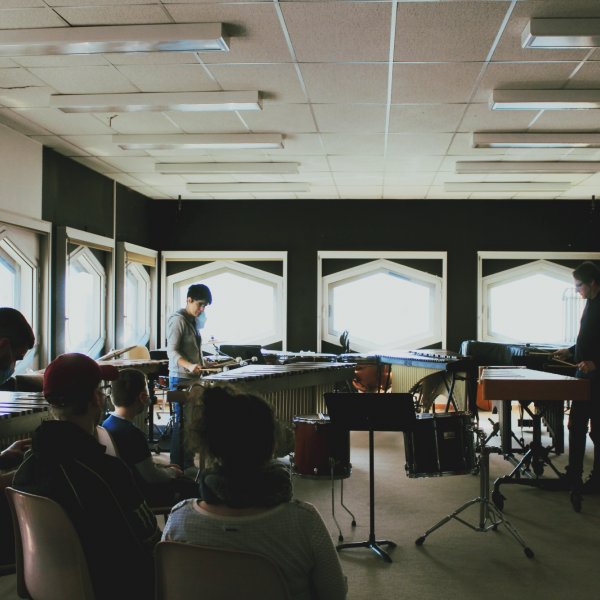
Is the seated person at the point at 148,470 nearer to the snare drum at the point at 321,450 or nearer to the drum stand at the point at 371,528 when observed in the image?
the drum stand at the point at 371,528

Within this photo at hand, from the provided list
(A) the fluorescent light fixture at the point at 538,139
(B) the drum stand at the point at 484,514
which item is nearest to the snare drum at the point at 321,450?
(B) the drum stand at the point at 484,514

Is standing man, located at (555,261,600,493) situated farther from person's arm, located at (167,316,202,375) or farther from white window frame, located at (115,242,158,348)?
white window frame, located at (115,242,158,348)

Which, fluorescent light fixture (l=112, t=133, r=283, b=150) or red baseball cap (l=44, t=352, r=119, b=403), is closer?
red baseball cap (l=44, t=352, r=119, b=403)

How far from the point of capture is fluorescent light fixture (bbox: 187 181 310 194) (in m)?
8.84

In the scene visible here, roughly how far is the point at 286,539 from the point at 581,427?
153 inches

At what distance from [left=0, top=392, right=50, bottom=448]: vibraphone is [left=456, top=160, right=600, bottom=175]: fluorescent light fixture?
5397mm

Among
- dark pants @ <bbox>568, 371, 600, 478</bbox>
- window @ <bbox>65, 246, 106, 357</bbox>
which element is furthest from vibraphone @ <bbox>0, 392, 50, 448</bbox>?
window @ <bbox>65, 246, 106, 357</bbox>

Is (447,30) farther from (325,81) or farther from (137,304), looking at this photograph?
(137,304)

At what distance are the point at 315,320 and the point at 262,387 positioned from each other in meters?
4.92

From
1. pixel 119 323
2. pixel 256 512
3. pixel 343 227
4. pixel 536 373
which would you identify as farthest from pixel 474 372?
pixel 256 512

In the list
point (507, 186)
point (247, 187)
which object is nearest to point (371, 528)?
point (247, 187)

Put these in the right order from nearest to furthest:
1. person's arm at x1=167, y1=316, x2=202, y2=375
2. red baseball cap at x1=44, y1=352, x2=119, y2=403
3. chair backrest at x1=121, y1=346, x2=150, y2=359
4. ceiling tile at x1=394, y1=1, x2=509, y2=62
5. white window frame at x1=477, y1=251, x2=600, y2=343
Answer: red baseball cap at x1=44, y1=352, x2=119, y2=403
ceiling tile at x1=394, y1=1, x2=509, y2=62
person's arm at x1=167, y1=316, x2=202, y2=375
chair backrest at x1=121, y1=346, x2=150, y2=359
white window frame at x1=477, y1=251, x2=600, y2=343

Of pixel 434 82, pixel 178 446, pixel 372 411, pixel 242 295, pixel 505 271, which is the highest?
pixel 434 82

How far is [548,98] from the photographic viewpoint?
198 inches
